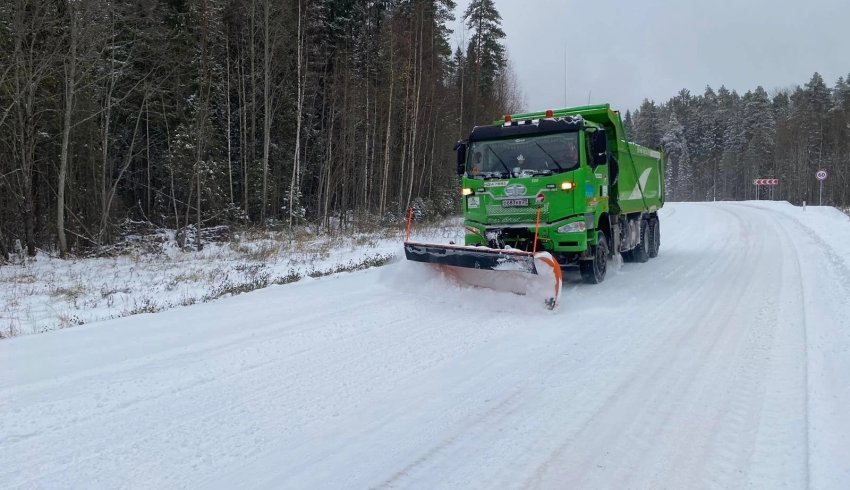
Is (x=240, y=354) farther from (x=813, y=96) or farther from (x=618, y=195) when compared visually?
(x=813, y=96)

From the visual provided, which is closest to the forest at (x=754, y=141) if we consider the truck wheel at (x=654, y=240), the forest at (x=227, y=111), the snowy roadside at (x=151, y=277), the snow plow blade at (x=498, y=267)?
the forest at (x=227, y=111)

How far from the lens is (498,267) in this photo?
721 cm

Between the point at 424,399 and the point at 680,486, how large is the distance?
6.28 ft

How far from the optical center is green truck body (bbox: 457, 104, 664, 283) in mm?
8438

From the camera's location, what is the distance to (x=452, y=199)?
3297cm

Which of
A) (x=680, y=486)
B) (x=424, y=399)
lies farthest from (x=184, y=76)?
(x=680, y=486)

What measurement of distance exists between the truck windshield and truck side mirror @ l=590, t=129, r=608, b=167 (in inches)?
13.8

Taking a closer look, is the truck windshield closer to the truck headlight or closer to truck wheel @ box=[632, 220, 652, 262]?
the truck headlight

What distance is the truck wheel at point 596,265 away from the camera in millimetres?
9078

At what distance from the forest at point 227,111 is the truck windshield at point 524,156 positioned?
473 centimetres

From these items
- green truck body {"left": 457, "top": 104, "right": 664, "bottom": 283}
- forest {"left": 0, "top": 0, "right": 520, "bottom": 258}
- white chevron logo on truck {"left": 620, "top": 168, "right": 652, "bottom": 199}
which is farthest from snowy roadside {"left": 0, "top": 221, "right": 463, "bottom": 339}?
white chevron logo on truck {"left": 620, "top": 168, "right": 652, "bottom": 199}

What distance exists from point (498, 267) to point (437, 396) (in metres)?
3.26

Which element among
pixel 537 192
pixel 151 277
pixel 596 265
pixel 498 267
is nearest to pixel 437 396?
pixel 498 267

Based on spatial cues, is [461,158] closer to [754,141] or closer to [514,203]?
[514,203]
